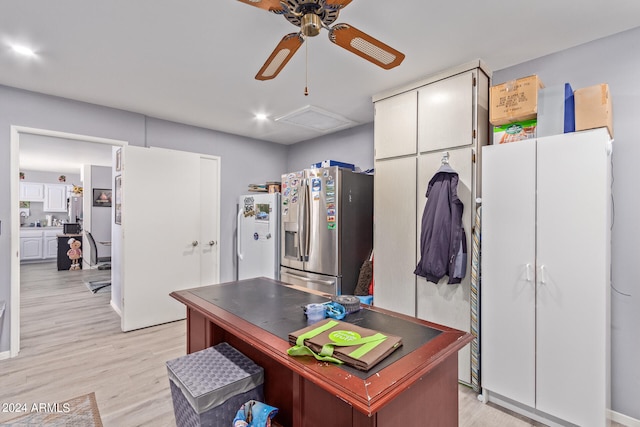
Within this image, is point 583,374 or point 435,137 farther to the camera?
point 435,137

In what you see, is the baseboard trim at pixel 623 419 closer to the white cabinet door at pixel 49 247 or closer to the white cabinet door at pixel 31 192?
the white cabinet door at pixel 49 247

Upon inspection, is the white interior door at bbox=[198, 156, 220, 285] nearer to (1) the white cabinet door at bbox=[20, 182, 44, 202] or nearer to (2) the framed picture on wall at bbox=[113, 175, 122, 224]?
(2) the framed picture on wall at bbox=[113, 175, 122, 224]

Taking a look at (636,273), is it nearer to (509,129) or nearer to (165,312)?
(509,129)

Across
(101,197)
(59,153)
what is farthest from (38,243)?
(59,153)

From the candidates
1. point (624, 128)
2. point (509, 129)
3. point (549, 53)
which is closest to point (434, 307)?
point (509, 129)

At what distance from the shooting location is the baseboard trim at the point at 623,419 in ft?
6.67

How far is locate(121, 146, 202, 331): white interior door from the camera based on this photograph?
3637 millimetres

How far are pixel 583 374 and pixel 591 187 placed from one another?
3.73 feet

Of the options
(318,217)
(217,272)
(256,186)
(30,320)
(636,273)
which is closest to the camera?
Result: (636,273)

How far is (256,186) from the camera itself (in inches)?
189

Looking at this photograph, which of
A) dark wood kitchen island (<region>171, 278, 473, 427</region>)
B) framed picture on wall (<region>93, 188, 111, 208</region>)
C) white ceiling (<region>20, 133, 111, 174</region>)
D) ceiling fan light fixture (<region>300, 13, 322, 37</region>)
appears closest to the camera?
dark wood kitchen island (<region>171, 278, 473, 427</region>)

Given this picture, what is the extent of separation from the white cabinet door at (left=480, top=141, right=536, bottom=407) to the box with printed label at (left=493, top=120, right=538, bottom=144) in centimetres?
11

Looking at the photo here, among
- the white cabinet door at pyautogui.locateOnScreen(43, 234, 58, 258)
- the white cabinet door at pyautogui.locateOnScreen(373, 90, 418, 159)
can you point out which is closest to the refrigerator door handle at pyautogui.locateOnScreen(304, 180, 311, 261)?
the white cabinet door at pyautogui.locateOnScreen(373, 90, 418, 159)

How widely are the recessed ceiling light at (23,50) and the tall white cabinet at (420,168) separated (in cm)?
285
